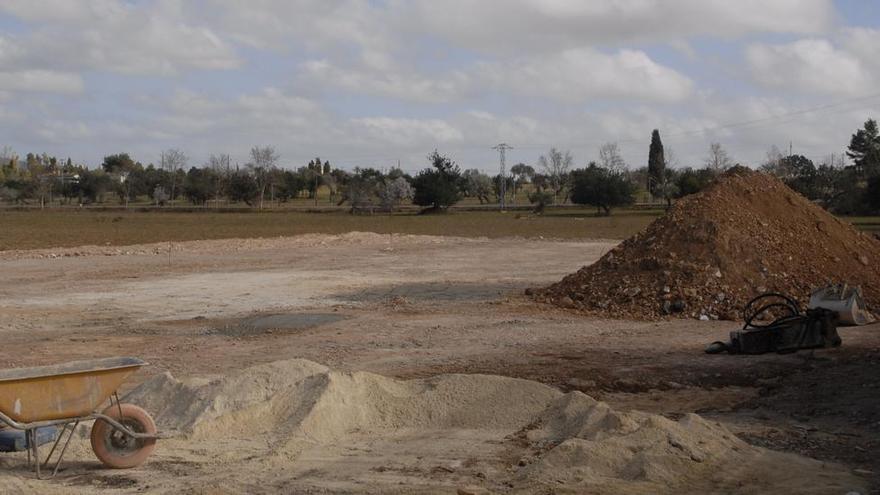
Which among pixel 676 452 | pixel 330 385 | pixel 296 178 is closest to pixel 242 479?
pixel 330 385

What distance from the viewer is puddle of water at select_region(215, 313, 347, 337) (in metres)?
16.1

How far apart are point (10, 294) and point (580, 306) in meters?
12.3

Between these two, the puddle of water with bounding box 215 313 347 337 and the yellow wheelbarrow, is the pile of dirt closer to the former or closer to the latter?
the puddle of water with bounding box 215 313 347 337

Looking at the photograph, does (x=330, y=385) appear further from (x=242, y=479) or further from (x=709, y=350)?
(x=709, y=350)

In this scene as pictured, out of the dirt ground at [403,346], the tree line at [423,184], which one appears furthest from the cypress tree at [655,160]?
the dirt ground at [403,346]

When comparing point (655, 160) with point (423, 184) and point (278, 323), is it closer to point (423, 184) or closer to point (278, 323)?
point (423, 184)

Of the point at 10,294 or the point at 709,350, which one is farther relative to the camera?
the point at 10,294

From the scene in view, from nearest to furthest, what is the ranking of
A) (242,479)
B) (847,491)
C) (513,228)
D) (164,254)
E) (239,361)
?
1. (847,491)
2. (242,479)
3. (239,361)
4. (164,254)
5. (513,228)

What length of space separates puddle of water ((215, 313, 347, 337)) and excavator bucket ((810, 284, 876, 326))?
7727mm

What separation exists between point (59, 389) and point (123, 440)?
2.38 feet

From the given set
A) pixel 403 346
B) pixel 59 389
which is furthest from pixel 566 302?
pixel 59 389

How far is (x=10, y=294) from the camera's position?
21.9 metres

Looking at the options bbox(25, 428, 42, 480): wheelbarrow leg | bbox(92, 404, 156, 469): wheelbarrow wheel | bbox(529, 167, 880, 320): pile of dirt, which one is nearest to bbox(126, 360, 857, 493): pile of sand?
bbox(92, 404, 156, 469): wheelbarrow wheel

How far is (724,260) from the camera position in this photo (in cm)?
1833
